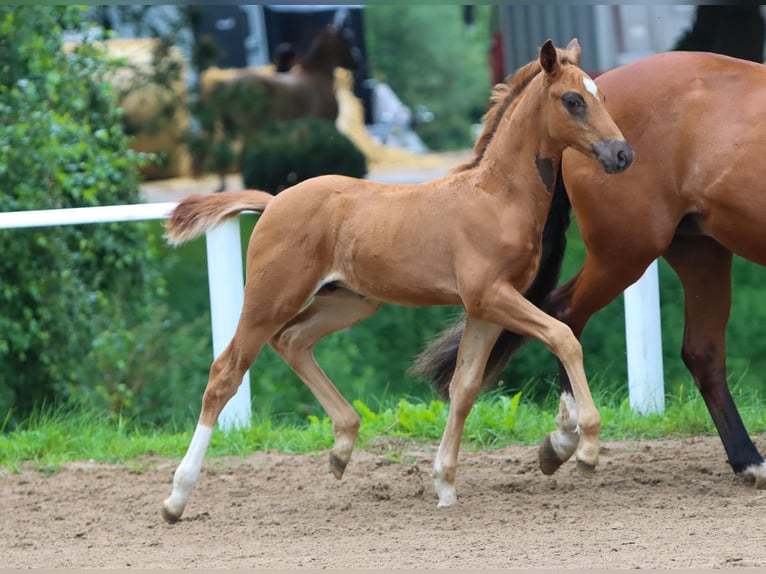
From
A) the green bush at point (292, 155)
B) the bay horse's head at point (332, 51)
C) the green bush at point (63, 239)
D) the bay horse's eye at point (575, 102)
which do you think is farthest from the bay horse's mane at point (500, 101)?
the bay horse's head at point (332, 51)

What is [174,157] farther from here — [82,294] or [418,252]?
[418,252]

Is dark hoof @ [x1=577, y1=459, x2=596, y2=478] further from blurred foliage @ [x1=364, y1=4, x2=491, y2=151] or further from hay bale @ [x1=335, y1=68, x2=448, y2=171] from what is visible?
blurred foliage @ [x1=364, y1=4, x2=491, y2=151]

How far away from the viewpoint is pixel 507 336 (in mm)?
5207

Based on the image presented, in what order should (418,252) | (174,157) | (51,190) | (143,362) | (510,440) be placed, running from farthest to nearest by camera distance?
(174,157) < (143,362) < (51,190) < (510,440) < (418,252)

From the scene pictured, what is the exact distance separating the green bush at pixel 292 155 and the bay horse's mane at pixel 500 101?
7.45 meters

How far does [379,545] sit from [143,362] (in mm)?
4136

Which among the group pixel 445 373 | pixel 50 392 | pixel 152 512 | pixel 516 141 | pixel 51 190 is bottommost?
pixel 50 392

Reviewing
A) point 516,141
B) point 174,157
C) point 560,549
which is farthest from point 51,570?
point 174,157

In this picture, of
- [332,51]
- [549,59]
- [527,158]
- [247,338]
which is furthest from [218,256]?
[332,51]

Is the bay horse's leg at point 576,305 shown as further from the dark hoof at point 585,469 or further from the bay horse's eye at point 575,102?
the bay horse's eye at point 575,102

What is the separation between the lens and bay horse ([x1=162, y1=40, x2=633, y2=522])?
4.25 meters

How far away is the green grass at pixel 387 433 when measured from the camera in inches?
229

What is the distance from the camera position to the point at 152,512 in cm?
491

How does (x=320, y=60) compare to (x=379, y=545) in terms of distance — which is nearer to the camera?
(x=379, y=545)
